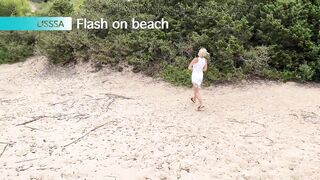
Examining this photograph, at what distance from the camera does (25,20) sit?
1537 centimetres

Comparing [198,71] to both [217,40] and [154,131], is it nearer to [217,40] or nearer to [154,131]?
[154,131]

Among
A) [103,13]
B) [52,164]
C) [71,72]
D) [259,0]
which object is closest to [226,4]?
[259,0]

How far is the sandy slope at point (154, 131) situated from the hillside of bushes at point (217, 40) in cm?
46

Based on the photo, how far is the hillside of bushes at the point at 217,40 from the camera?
434 inches

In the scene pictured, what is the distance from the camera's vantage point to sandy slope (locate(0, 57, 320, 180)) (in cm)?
729

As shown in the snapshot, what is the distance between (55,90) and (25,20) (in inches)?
189

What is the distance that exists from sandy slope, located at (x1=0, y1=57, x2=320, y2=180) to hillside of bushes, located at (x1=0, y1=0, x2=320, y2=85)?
1.51 feet

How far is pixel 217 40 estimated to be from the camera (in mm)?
11344

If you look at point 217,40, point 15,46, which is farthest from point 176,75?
point 15,46

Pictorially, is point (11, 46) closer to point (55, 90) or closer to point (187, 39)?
point (55, 90)

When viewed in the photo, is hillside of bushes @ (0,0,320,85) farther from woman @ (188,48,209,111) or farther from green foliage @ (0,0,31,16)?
green foliage @ (0,0,31,16)

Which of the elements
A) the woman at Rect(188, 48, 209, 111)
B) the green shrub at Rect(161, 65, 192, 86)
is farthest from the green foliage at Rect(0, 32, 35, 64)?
the woman at Rect(188, 48, 209, 111)

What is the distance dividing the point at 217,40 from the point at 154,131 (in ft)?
11.9

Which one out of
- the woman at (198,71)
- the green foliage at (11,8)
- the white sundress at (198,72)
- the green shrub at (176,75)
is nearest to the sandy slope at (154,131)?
the green shrub at (176,75)
